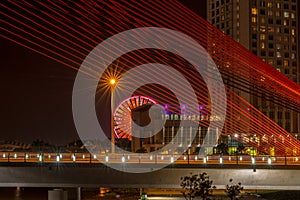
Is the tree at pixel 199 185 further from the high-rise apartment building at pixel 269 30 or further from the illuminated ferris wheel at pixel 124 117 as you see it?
the high-rise apartment building at pixel 269 30

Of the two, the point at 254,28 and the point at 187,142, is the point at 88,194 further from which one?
the point at 254,28

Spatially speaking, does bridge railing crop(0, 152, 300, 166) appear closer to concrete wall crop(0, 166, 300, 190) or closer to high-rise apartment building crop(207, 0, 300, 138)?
concrete wall crop(0, 166, 300, 190)

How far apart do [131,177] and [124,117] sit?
108 feet

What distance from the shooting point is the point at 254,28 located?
110 m

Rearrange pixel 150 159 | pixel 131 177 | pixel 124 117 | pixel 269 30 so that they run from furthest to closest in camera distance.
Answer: pixel 269 30 → pixel 124 117 → pixel 150 159 → pixel 131 177

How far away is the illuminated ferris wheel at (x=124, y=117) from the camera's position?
60.0 m

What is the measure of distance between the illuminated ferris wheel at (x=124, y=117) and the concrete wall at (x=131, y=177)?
30.2 metres

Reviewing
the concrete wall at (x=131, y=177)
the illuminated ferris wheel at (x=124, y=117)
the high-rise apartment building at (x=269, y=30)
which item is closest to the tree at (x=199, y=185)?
the concrete wall at (x=131, y=177)

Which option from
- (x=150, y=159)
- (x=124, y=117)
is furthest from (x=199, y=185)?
(x=124, y=117)

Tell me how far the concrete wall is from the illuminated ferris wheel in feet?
99.0

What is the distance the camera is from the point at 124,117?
61.5 m

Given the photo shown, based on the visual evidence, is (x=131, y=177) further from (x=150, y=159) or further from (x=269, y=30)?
(x=269, y=30)

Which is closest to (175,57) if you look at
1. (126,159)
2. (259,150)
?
(126,159)

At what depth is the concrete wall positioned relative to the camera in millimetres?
28302
